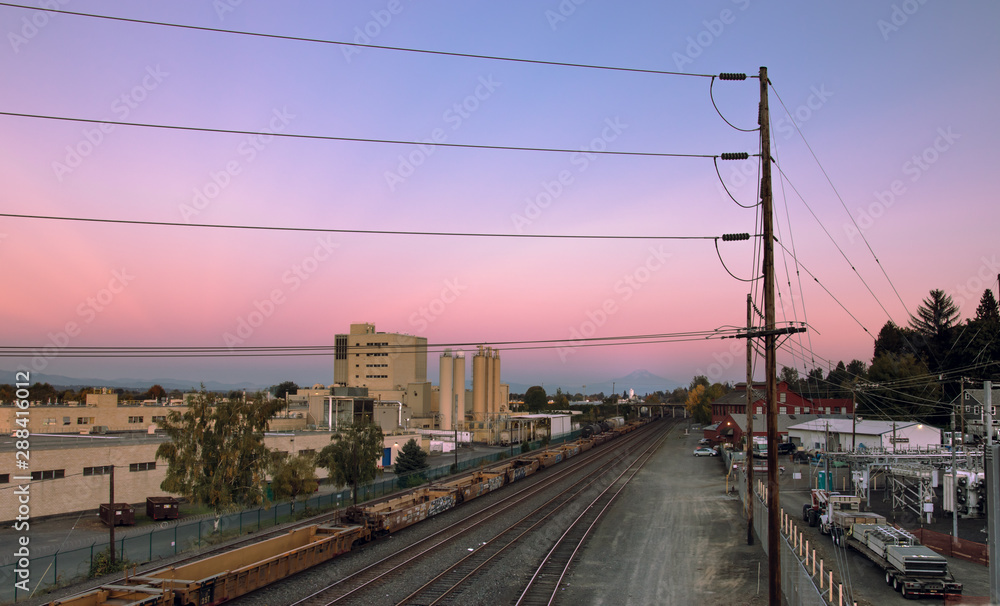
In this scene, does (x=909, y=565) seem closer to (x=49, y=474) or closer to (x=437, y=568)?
(x=437, y=568)

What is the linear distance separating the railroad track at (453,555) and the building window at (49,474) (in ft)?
67.8

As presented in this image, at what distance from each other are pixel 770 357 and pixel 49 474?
35.8m

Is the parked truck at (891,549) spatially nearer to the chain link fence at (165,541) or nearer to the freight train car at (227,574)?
the freight train car at (227,574)

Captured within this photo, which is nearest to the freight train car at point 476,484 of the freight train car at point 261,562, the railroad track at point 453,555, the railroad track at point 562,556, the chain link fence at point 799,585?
the freight train car at point 261,562

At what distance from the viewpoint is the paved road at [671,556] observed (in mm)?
19516

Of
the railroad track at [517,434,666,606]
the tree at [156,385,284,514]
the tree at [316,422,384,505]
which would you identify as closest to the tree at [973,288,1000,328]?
the railroad track at [517,434,666,606]

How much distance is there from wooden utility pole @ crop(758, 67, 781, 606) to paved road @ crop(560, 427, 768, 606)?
6017 millimetres

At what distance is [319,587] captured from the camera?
2003 centimetres

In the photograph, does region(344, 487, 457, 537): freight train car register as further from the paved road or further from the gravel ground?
the paved road

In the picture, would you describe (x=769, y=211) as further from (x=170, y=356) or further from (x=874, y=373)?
(x=874, y=373)

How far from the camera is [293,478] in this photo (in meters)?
33.3

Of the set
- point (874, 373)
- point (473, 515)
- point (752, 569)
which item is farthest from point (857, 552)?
point (874, 373)

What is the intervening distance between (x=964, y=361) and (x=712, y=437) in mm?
30547

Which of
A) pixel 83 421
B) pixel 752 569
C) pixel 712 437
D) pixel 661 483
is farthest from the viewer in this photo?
pixel 712 437
